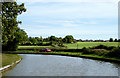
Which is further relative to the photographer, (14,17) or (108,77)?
(14,17)

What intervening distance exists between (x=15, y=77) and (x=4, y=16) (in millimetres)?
16387

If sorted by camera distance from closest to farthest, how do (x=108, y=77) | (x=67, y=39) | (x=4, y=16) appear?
1. (x=108, y=77)
2. (x=4, y=16)
3. (x=67, y=39)

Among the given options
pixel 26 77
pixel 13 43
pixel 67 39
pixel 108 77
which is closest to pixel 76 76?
pixel 108 77

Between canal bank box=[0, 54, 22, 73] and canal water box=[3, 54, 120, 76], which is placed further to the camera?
canal bank box=[0, 54, 22, 73]

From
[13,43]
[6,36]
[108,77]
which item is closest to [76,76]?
[108,77]

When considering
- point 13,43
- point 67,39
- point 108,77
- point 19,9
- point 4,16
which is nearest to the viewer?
point 108,77

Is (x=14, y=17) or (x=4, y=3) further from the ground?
(x=4, y=3)

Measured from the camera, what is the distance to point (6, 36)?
2986cm

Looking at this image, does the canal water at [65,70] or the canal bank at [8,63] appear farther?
the canal bank at [8,63]

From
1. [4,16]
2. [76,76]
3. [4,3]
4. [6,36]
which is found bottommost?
[76,76]

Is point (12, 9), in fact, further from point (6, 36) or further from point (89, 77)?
point (89, 77)

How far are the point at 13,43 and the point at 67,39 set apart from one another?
6545 centimetres

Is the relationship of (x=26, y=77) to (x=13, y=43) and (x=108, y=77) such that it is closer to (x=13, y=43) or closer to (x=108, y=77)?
(x=108, y=77)

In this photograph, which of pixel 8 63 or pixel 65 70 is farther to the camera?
pixel 8 63
